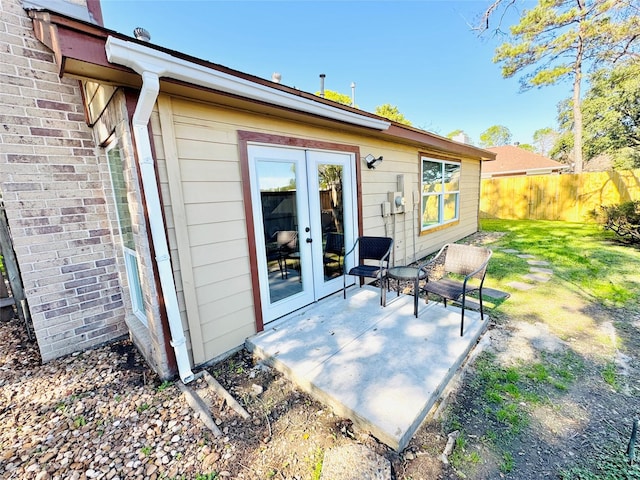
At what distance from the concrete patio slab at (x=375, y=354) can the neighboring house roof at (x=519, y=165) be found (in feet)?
65.7

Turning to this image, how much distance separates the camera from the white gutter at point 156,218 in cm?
182

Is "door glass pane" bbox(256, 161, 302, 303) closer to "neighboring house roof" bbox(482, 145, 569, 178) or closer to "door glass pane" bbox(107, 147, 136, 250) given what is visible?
"door glass pane" bbox(107, 147, 136, 250)

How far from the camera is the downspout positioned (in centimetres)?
180

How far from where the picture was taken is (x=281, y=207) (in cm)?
303

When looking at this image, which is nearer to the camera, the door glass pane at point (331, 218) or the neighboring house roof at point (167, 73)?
the neighboring house roof at point (167, 73)

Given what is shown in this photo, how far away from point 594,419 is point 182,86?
3.72 meters

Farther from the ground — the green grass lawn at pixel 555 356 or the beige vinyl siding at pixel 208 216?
the beige vinyl siding at pixel 208 216

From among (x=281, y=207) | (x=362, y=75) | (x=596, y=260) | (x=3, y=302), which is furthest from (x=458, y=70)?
(x=3, y=302)

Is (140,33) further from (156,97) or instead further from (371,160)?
(371,160)

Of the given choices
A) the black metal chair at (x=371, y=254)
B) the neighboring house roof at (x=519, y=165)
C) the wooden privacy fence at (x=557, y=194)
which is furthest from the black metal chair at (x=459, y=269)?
the neighboring house roof at (x=519, y=165)

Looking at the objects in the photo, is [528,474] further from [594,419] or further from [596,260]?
[596,260]

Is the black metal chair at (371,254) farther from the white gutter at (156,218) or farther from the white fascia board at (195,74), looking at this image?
the white gutter at (156,218)

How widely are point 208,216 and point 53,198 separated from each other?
64.0 inches

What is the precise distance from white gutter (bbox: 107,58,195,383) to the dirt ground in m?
0.35
